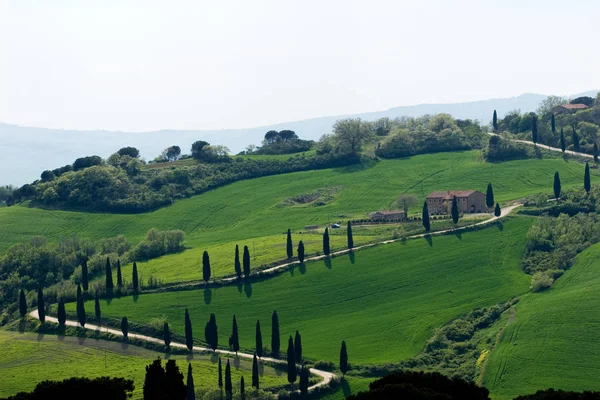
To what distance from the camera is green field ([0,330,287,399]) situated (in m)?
99.9

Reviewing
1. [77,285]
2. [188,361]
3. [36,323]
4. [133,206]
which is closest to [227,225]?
[133,206]

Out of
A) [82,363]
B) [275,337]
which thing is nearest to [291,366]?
[275,337]

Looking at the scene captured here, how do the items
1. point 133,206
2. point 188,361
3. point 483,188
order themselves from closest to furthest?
point 188,361 < point 483,188 < point 133,206

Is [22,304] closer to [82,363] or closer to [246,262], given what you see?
[82,363]

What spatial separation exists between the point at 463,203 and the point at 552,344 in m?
48.5

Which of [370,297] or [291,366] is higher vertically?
[370,297]

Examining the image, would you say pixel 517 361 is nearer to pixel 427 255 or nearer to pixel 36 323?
pixel 427 255

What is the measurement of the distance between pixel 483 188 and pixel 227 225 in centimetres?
3790

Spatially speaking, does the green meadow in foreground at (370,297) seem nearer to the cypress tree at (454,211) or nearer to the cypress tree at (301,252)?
the cypress tree at (301,252)

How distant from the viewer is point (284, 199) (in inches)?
6747

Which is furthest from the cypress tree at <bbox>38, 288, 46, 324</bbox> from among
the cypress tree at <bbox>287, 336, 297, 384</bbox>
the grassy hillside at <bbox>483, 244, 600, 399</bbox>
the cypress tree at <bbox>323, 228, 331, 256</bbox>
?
the grassy hillside at <bbox>483, 244, 600, 399</bbox>

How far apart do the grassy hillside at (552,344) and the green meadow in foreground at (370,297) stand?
722 centimetres

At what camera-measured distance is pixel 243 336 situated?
372 feet

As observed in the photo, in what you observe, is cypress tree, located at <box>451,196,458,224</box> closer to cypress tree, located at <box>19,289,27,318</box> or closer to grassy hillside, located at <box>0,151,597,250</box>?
grassy hillside, located at <box>0,151,597,250</box>
